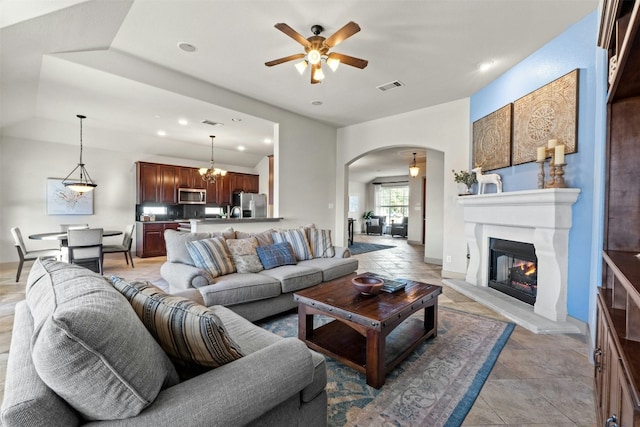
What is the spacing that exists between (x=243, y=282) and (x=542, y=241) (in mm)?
3077

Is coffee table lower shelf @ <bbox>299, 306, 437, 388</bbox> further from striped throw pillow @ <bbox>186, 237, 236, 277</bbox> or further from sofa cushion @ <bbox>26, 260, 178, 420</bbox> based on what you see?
sofa cushion @ <bbox>26, 260, 178, 420</bbox>

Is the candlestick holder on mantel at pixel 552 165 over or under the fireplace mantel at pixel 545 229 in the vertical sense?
over

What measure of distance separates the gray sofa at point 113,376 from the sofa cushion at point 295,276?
1.71 m

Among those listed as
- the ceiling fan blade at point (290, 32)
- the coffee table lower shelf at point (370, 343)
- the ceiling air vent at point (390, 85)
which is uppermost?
the ceiling air vent at point (390, 85)

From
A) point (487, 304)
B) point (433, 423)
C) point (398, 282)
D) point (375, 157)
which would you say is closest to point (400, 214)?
point (375, 157)

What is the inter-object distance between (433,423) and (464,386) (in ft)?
1.48

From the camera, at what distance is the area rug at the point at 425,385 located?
1.58 m

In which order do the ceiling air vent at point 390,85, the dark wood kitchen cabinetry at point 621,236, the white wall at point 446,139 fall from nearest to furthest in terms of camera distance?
the dark wood kitchen cabinetry at point 621,236, the ceiling air vent at point 390,85, the white wall at point 446,139

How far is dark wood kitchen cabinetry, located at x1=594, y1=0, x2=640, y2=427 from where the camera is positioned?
975 millimetres

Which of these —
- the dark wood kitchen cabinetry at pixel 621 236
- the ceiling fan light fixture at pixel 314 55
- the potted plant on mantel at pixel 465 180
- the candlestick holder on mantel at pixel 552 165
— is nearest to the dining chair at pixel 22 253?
the ceiling fan light fixture at pixel 314 55

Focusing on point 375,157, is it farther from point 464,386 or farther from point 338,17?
point 464,386

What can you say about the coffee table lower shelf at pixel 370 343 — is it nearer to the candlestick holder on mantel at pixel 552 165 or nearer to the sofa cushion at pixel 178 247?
the sofa cushion at pixel 178 247

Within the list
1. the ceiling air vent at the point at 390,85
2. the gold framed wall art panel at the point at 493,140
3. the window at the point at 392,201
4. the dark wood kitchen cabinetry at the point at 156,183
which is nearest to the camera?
the gold framed wall art panel at the point at 493,140

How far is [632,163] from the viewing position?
1.68 m
